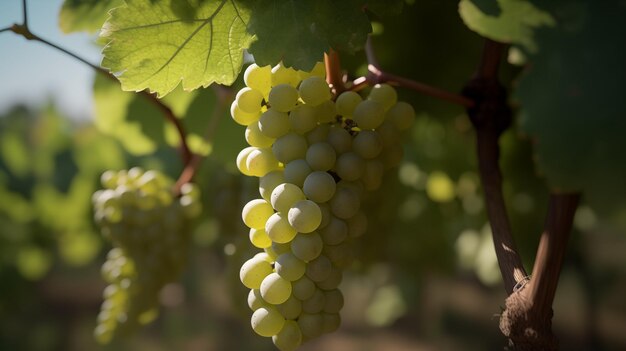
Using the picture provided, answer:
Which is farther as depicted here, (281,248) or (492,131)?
(492,131)

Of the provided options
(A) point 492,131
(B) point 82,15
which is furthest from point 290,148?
(B) point 82,15

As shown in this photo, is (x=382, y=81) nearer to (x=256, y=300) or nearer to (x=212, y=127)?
(x=256, y=300)

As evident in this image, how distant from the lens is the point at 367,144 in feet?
1.77

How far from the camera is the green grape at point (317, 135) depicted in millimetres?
544

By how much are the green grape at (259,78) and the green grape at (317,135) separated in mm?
61

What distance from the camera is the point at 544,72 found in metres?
0.44

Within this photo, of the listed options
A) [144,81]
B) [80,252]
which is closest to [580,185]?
[144,81]

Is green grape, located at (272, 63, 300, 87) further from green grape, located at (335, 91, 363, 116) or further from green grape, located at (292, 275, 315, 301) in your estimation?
green grape, located at (292, 275, 315, 301)

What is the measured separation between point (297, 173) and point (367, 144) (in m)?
0.07

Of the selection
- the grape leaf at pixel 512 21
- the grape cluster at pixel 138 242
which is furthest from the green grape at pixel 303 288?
the grape cluster at pixel 138 242

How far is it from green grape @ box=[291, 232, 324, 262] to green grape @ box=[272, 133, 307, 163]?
0.07 m

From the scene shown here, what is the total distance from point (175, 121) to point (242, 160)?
346 millimetres

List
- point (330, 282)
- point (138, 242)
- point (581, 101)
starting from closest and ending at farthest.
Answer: point (581, 101) → point (330, 282) → point (138, 242)

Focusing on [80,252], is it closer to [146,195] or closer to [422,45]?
[146,195]
